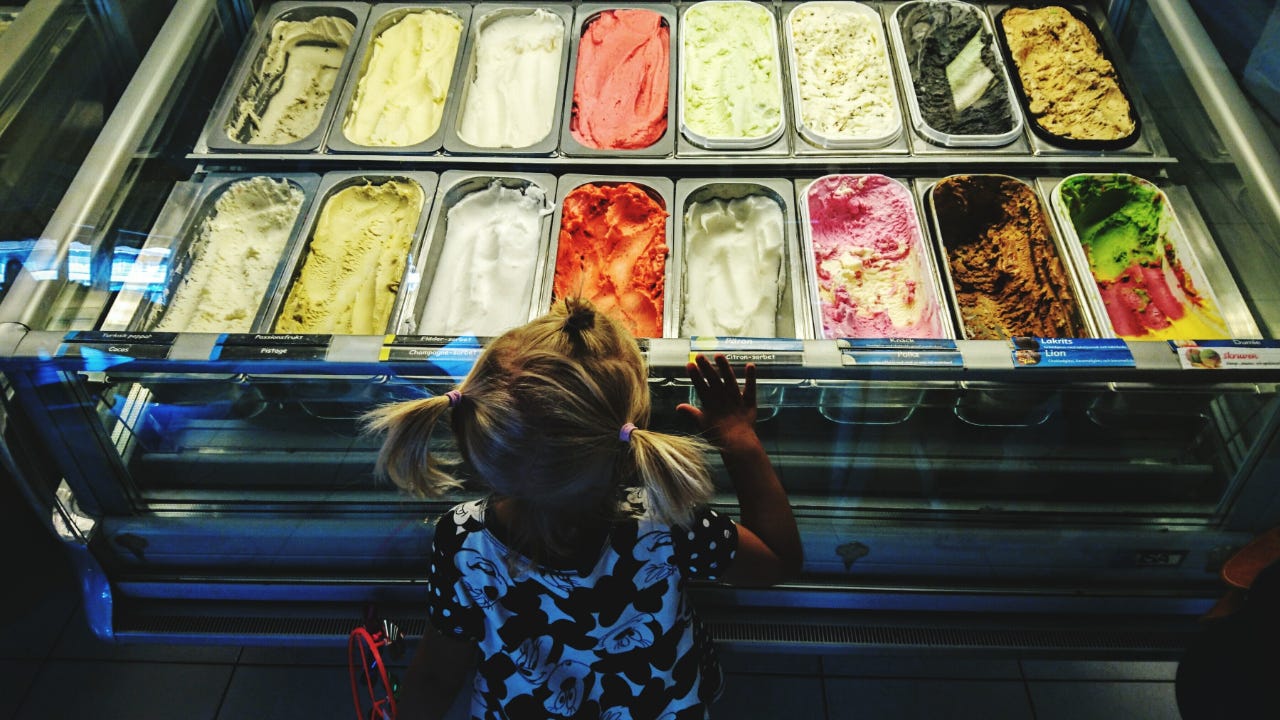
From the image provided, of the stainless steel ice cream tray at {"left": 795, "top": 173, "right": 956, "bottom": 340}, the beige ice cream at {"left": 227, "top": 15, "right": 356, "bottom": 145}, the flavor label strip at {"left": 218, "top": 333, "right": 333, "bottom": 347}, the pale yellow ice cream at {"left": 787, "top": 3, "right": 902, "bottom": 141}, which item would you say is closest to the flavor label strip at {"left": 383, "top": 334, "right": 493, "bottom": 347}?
the flavor label strip at {"left": 218, "top": 333, "right": 333, "bottom": 347}

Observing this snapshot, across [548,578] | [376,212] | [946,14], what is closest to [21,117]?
[376,212]

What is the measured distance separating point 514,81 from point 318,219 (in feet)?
2.67

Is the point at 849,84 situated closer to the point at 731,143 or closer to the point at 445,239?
the point at 731,143

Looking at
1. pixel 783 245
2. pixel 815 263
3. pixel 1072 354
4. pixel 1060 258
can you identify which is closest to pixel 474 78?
pixel 783 245

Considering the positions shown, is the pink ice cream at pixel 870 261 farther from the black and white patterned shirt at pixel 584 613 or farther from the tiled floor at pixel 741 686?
the tiled floor at pixel 741 686

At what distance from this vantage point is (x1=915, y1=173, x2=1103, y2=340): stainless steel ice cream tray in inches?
76.1

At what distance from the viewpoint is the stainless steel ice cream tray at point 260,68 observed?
7.52 ft

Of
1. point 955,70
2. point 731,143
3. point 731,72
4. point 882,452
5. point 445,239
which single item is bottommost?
point 445,239

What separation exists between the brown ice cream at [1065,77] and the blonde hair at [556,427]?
5.91 ft

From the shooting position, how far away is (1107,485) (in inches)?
76.8

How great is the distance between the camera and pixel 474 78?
8.34 feet

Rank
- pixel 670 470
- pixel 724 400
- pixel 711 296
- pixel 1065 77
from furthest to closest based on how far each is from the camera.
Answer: pixel 1065 77 → pixel 711 296 → pixel 724 400 → pixel 670 470

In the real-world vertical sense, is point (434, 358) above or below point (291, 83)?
above

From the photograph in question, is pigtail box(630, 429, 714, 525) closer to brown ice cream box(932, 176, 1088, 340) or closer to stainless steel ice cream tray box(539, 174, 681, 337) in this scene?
stainless steel ice cream tray box(539, 174, 681, 337)
